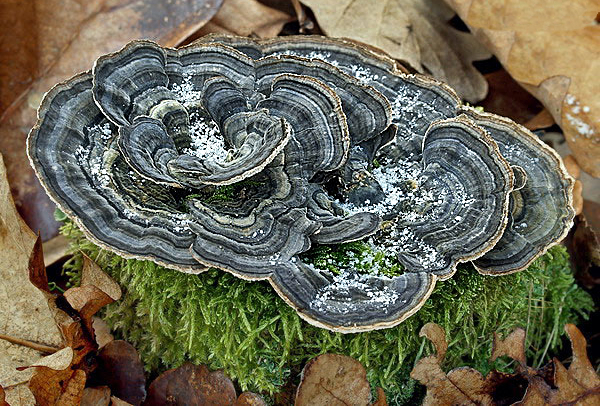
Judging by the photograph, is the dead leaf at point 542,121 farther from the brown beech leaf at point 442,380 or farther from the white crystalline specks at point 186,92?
the white crystalline specks at point 186,92

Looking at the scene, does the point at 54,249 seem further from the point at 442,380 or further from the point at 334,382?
the point at 442,380

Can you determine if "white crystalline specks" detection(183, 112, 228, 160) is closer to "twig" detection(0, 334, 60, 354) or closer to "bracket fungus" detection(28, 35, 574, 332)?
"bracket fungus" detection(28, 35, 574, 332)

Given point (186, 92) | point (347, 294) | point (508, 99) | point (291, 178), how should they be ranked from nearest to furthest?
point (347, 294) → point (291, 178) → point (186, 92) → point (508, 99)

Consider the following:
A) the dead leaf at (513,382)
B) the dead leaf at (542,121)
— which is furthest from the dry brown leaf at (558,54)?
the dead leaf at (513,382)

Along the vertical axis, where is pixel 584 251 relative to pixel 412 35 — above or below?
below

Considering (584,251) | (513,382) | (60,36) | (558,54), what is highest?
(60,36)

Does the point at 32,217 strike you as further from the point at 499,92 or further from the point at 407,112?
the point at 499,92

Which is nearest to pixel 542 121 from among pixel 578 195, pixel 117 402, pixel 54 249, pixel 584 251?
pixel 578 195

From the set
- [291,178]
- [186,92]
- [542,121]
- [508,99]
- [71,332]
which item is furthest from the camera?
[508,99]
